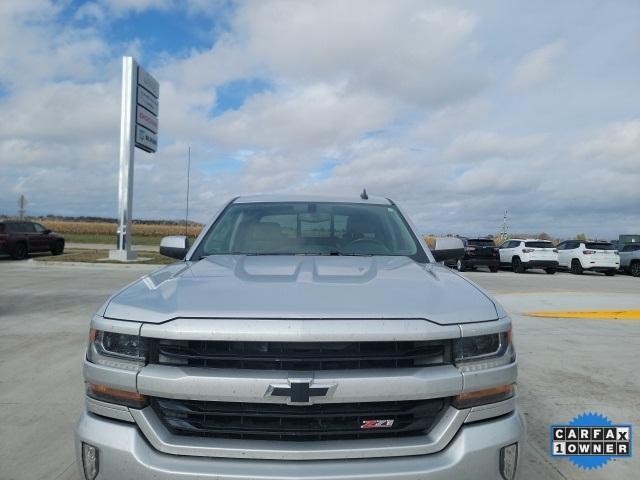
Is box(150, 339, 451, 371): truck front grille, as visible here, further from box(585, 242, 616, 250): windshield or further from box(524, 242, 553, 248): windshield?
box(585, 242, 616, 250): windshield

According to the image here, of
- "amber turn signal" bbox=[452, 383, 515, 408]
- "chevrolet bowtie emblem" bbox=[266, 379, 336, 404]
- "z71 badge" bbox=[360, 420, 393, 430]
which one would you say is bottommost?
"z71 badge" bbox=[360, 420, 393, 430]

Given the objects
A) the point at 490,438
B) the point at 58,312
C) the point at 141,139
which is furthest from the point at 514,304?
the point at 141,139

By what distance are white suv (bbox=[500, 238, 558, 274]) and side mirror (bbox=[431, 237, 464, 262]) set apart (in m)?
20.7

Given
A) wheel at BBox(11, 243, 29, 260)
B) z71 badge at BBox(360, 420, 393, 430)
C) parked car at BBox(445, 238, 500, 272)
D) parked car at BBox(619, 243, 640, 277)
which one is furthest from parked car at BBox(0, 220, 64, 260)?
parked car at BBox(619, 243, 640, 277)

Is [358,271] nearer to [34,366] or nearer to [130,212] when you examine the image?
[34,366]

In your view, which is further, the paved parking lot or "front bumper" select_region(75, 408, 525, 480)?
the paved parking lot

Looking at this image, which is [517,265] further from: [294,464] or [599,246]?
[294,464]

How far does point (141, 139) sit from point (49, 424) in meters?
19.3

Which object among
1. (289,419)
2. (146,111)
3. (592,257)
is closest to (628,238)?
(592,257)

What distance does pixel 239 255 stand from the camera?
11.2 feet

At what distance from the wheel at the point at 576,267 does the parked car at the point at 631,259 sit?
2.23 meters

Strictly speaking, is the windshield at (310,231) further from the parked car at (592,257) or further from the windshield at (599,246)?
the windshield at (599,246)

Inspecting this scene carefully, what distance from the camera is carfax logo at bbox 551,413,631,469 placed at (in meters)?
3.14

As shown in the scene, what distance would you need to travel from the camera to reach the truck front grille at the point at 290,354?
80.1 inches
